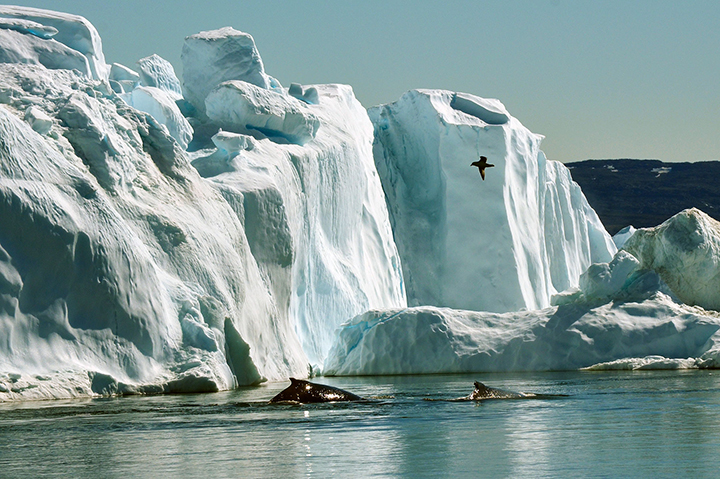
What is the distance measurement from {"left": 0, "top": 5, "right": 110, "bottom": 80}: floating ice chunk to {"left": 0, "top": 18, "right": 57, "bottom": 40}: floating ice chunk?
0.79 meters

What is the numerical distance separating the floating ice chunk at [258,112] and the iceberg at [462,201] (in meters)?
9.76

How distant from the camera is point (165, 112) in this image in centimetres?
2573

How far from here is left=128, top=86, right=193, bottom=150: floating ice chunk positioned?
84.6 feet

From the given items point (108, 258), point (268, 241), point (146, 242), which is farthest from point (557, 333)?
point (108, 258)

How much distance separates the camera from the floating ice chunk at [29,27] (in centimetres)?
2081

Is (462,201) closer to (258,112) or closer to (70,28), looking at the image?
(258,112)

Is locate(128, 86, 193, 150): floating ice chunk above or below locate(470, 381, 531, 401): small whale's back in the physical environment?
above

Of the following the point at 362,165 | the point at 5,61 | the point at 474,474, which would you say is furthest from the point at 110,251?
the point at 362,165

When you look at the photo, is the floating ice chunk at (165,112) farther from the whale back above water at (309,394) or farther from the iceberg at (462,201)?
the whale back above water at (309,394)

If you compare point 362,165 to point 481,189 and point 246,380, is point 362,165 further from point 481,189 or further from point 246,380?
point 246,380

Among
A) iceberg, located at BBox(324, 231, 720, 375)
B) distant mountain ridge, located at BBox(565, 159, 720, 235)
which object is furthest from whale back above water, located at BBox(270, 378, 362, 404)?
distant mountain ridge, located at BBox(565, 159, 720, 235)

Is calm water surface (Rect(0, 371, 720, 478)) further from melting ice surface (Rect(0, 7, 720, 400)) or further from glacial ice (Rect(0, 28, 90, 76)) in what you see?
glacial ice (Rect(0, 28, 90, 76))

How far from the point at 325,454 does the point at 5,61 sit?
14657 mm

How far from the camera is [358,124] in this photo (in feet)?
111
